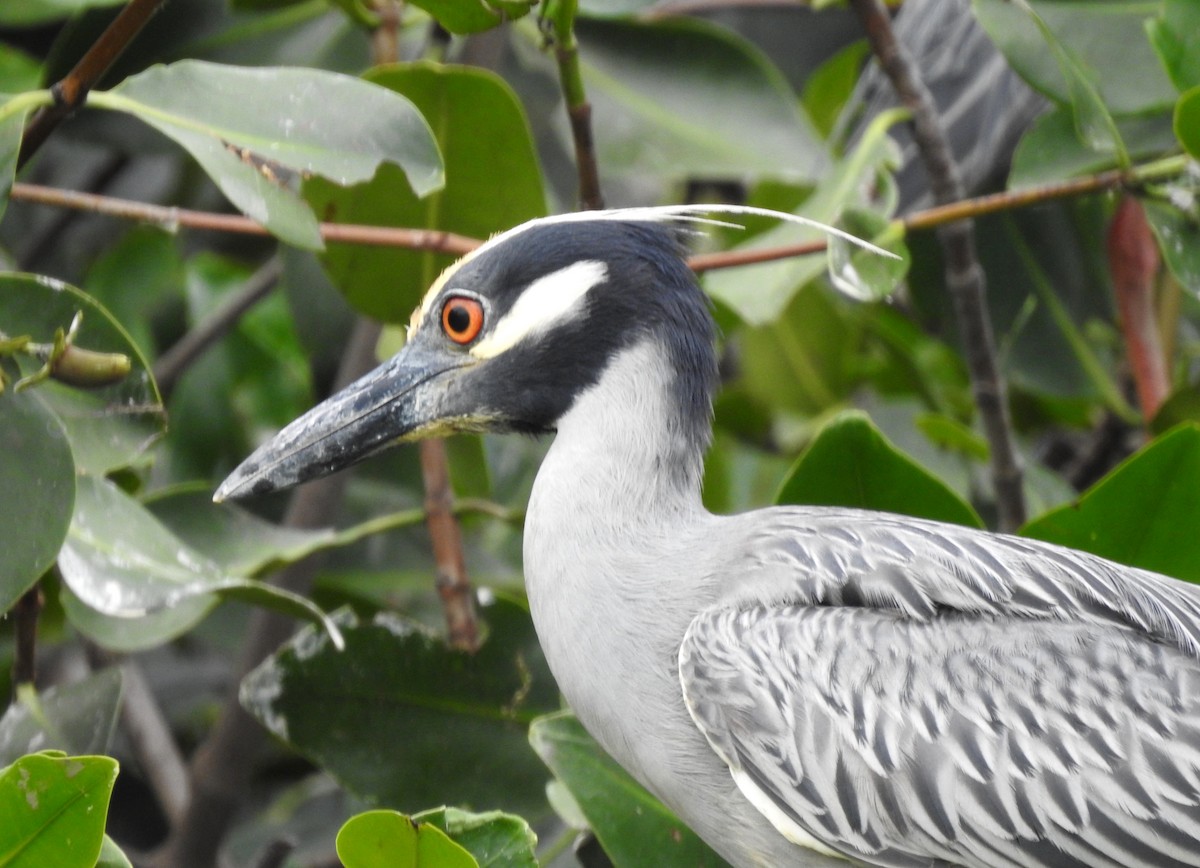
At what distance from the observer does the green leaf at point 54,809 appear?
5.63 ft

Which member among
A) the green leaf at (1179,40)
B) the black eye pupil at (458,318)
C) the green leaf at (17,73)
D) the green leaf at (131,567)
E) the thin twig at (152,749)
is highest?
the green leaf at (1179,40)

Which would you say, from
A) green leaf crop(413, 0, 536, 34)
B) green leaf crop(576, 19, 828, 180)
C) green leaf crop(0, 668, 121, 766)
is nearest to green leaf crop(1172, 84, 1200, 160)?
green leaf crop(413, 0, 536, 34)

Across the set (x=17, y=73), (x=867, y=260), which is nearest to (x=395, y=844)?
(x=867, y=260)

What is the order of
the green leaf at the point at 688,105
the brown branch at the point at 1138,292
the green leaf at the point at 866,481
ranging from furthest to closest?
the green leaf at the point at 688,105 < the brown branch at the point at 1138,292 < the green leaf at the point at 866,481

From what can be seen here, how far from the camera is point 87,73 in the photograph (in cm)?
222

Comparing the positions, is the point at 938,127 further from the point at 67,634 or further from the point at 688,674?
the point at 67,634

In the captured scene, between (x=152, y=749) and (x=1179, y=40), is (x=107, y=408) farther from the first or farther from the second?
(x=1179, y=40)

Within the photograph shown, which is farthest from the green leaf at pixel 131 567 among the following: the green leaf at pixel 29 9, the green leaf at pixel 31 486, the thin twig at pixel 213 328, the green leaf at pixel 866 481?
the thin twig at pixel 213 328

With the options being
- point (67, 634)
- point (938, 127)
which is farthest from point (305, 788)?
point (938, 127)

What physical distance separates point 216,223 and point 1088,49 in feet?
6.12

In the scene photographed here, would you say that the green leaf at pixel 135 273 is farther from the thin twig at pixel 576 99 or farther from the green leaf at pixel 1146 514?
the green leaf at pixel 1146 514

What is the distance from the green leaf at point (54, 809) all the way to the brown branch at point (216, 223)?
103cm

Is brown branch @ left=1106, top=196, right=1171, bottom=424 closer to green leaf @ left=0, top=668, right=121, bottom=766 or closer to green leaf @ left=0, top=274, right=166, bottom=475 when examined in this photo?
green leaf @ left=0, top=274, right=166, bottom=475

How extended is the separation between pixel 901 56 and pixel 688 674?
1.49 meters
